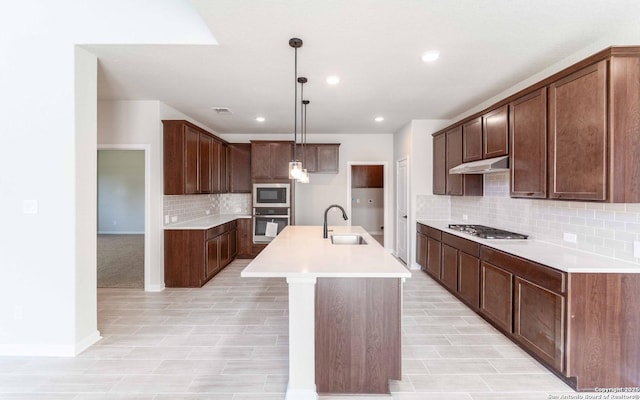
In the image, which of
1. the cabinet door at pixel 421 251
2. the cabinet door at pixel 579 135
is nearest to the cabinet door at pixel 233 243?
the cabinet door at pixel 421 251

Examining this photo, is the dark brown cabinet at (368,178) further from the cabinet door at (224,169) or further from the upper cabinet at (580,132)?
the upper cabinet at (580,132)

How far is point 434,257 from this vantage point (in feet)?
14.3

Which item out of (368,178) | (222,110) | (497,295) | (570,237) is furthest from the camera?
(368,178)

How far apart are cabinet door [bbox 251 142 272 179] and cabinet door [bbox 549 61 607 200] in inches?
173

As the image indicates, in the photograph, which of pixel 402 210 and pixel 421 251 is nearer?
pixel 421 251

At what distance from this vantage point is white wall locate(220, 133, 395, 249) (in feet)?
20.5

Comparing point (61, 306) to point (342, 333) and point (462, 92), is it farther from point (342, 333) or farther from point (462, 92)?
point (462, 92)

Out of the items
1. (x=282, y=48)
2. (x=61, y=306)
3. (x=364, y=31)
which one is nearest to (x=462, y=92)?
(x=364, y=31)

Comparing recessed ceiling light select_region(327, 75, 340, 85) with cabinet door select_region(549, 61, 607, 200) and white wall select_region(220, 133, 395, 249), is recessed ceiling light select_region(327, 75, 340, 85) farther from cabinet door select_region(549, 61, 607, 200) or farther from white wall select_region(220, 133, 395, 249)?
white wall select_region(220, 133, 395, 249)

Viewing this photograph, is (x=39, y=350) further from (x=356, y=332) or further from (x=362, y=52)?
(x=362, y=52)

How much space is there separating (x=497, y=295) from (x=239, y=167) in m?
4.85

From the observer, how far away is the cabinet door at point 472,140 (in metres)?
3.62

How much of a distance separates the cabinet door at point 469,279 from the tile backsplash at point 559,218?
67 cm

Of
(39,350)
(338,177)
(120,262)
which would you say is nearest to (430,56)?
(338,177)
